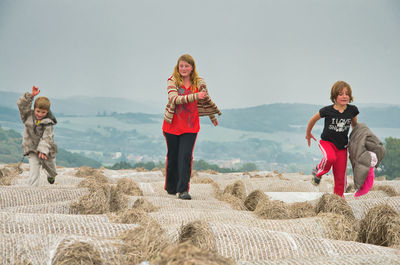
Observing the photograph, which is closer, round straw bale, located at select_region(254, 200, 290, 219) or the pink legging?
round straw bale, located at select_region(254, 200, 290, 219)

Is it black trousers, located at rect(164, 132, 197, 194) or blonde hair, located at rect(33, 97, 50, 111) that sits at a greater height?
blonde hair, located at rect(33, 97, 50, 111)

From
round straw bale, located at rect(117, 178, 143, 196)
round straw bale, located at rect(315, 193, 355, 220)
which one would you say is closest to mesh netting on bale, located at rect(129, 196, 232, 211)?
round straw bale, located at rect(117, 178, 143, 196)

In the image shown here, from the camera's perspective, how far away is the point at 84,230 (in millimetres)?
2170


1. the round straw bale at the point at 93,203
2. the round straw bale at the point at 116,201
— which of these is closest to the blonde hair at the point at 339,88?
the round straw bale at the point at 116,201

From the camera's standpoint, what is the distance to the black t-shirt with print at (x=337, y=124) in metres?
4.71

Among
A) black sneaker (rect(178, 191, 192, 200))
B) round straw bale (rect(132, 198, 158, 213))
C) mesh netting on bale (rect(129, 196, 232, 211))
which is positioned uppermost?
round straw bale (rect(132, 198, 158, 213))

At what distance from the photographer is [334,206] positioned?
343 cm

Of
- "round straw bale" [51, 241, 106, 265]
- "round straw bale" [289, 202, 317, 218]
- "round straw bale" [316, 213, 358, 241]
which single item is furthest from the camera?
"round straw bale" [289, 202, 317, 218]

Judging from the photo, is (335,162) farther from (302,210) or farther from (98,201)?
(98,201)

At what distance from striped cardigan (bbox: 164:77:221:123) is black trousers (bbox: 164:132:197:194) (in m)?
0.30

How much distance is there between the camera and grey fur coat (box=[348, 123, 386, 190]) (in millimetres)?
4605

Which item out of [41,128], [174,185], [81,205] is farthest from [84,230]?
[174,185]

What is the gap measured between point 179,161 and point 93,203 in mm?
2301

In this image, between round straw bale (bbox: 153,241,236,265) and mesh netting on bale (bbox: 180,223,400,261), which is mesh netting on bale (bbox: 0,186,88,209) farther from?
round straw bale (bbox: 153,241,236,265)
